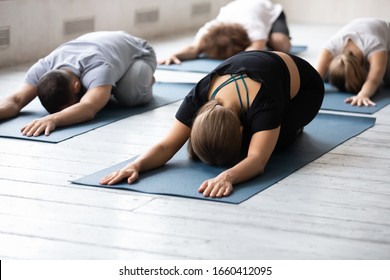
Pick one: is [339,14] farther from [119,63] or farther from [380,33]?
[119,63]

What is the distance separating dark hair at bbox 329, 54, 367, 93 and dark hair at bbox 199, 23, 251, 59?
4.78 feet

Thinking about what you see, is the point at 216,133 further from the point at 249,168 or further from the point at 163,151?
the point at 163,151

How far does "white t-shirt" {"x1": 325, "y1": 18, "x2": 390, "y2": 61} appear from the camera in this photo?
18.4 feet

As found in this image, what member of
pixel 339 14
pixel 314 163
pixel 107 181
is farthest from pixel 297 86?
pixel 339 14

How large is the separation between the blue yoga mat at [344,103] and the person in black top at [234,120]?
1.31 metres

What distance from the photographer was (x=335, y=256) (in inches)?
A: 109

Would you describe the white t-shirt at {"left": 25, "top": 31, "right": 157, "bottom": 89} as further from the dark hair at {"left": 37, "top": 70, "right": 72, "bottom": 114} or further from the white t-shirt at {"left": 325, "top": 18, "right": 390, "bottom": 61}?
the white t-shirt at {"left": 325, "top": 18, "right": 390, "bottom": 61}

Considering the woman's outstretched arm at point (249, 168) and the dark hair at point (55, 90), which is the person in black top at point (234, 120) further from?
the dark hair at point (55, 90)

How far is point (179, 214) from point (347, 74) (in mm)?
2682

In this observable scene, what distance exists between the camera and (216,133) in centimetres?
340

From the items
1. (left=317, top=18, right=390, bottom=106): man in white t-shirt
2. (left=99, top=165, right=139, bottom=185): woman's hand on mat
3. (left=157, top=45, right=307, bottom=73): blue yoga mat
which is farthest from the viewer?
(left=157, top=45, right=307, bottom=73): blue yoga mat

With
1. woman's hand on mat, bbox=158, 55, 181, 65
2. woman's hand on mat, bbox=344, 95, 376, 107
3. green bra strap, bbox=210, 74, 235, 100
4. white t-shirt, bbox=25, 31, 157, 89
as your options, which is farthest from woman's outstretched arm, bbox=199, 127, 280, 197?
woman's hand on mat, bbox=158, 55, 181, 65

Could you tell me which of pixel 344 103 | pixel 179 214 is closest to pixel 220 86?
pixel 179 214

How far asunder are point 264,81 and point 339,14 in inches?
273
